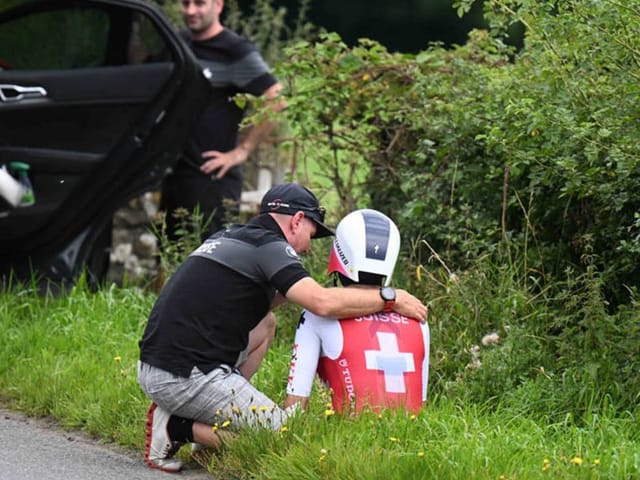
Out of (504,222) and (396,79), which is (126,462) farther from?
(396,79)

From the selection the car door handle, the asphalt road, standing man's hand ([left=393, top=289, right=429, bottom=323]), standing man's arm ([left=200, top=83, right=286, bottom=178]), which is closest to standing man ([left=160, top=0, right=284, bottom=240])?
standing man's arm ([left=200, top=83, right=286, bottom=178])

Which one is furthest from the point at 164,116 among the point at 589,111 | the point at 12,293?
the point at 589,111

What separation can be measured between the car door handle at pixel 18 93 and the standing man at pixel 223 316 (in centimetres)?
325

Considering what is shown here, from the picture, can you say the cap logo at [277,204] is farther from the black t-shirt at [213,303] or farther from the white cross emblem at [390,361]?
the white cross emblem at [390,361]

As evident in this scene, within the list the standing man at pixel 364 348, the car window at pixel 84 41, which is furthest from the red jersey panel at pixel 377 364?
the car window at pixel 84 41

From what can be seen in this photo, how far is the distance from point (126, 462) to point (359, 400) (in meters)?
1.13

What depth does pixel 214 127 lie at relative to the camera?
10.7 metres

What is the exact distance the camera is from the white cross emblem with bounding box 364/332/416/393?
21.1ft

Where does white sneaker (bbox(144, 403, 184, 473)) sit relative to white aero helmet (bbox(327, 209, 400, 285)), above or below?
below

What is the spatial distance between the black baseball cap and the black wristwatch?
16.3 inches

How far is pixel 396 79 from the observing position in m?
9.39

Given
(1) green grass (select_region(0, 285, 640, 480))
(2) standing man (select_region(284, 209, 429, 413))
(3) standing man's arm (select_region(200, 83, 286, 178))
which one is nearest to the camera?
(1) green grass (select_region(0, 285, 640, 480))

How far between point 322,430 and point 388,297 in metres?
0.65

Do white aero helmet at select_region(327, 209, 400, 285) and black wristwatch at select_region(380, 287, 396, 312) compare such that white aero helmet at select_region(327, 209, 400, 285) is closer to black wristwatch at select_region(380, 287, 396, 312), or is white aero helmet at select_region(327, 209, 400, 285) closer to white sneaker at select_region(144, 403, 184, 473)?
black wristwatch at select_region(380, 287, 396, 312)
